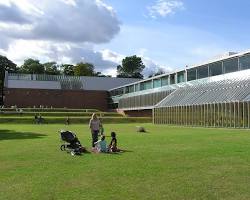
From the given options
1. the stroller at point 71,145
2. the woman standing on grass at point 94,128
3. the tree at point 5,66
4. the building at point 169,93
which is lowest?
the stroller at point 71,145

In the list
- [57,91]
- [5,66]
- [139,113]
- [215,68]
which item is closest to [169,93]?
[215,68]

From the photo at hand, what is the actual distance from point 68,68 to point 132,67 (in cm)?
2173

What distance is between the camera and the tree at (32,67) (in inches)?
5571

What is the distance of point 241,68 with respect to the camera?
51.2m

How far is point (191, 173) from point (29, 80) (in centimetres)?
10199

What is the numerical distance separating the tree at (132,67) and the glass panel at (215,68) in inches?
3807

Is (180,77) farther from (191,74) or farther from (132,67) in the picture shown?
(132,67)

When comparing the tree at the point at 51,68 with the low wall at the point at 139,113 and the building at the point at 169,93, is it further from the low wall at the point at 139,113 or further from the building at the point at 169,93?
the low wall at the point at 139,113

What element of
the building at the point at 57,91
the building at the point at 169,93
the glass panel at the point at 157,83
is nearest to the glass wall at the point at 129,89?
the building at the point at 169,93

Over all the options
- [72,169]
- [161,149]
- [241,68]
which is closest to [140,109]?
[241,68]

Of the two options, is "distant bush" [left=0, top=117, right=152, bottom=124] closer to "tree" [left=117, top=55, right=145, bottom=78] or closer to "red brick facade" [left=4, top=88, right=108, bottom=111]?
"red brick facade" [left=4, top=88, right=108, bottom=111]

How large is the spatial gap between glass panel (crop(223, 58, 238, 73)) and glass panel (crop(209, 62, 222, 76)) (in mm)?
1248

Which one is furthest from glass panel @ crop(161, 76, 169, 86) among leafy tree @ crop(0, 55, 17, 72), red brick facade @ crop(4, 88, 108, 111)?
leafy tree @ crop(0, 55, 17, 72)

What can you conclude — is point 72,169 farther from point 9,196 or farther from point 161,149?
point 161,149
